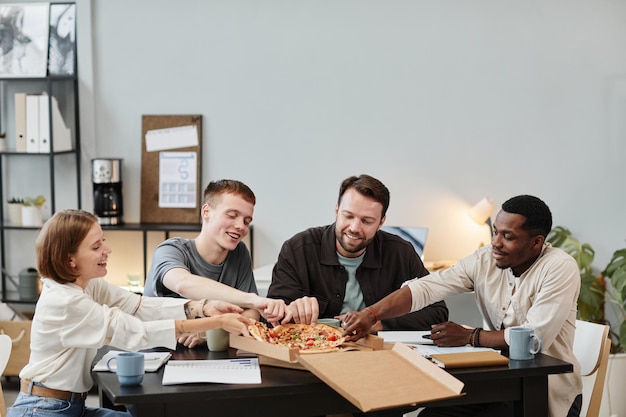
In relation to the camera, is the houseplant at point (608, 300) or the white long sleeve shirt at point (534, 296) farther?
the houseplant at point (608, 300)

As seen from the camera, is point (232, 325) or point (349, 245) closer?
point (232, 325)

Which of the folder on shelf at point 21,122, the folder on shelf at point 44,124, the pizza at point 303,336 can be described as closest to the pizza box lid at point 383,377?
the pizza at point 303,336

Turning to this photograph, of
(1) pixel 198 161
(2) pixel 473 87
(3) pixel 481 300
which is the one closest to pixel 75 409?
(3) pixel 481 300

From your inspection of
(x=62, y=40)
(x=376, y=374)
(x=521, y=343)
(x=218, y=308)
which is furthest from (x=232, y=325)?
(x=62, y=40)

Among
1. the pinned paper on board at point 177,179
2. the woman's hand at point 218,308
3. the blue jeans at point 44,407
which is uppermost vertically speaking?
the pinned paper on board at point 177,179

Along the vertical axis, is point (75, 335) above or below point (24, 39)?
below

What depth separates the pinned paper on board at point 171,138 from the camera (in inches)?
206

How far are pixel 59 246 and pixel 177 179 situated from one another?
266 centimetres

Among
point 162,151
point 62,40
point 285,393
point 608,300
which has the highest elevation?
point 62,40

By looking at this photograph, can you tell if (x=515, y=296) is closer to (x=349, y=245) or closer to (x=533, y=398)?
(x=533, y=398)

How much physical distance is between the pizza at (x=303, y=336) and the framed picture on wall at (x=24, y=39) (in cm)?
305

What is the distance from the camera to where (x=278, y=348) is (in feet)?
8.13

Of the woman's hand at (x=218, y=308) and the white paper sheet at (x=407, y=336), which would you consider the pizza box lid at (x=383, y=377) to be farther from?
the woman's hand at (x=218, y=308)

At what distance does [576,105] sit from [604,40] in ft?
1.27
